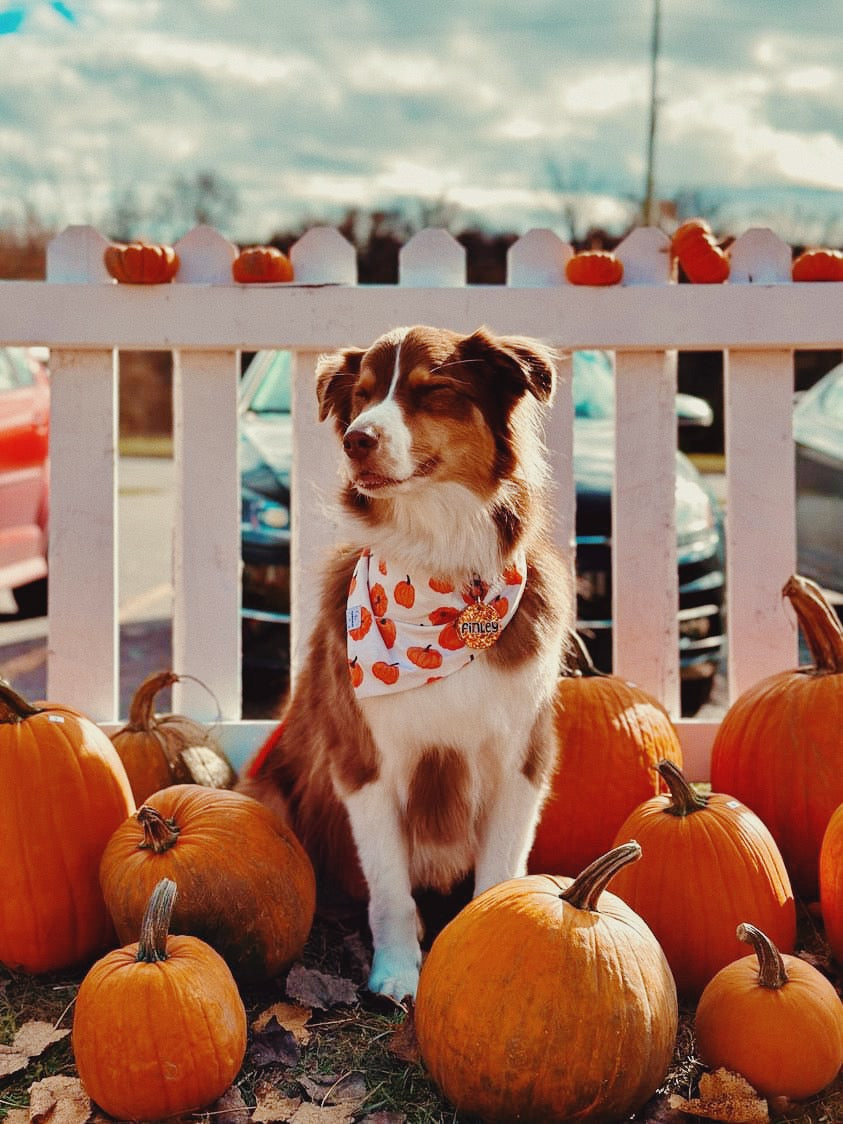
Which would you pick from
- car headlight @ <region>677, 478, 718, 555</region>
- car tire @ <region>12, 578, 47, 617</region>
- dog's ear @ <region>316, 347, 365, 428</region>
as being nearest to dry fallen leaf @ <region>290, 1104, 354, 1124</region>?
dog's ear @ <region>316, 347, 365, 428</region>

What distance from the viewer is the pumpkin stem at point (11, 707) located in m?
2.65

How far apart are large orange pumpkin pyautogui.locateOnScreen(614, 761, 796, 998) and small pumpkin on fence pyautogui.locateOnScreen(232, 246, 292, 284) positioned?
1986 millimetres

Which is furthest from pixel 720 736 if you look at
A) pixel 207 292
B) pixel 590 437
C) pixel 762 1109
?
pixel 590 437

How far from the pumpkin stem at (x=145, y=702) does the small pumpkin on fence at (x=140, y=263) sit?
1.23 meters

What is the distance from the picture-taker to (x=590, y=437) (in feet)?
18.1

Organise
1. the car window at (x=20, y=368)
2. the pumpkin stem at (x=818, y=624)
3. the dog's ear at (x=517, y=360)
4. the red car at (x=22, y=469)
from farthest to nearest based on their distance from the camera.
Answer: the car window at (x=20, y=368) < the red car at (x=22, y=469) < the pumpkin stem at (x=818, y=624) < the dog's ear at (x=517, y=360)

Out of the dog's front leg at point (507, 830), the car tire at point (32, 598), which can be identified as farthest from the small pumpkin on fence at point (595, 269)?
the car tire at point (32, 598)

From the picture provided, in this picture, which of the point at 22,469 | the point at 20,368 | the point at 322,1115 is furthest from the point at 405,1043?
the point at 20,368

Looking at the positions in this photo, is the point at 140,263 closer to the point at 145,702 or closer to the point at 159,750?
the point at 145,702

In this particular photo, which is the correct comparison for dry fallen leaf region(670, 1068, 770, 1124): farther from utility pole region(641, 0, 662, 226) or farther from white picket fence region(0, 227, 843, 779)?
utility pole region(641, 0, 662, 226)

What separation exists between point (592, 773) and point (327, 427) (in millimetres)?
1363

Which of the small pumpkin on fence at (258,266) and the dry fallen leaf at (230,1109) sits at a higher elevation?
the small pumpkin on fence at (258,266)

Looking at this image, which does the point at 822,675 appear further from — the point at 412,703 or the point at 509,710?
the point at 412,703

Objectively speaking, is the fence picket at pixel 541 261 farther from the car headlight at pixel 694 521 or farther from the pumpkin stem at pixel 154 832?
the pumpkin stem at pixel 154 832
